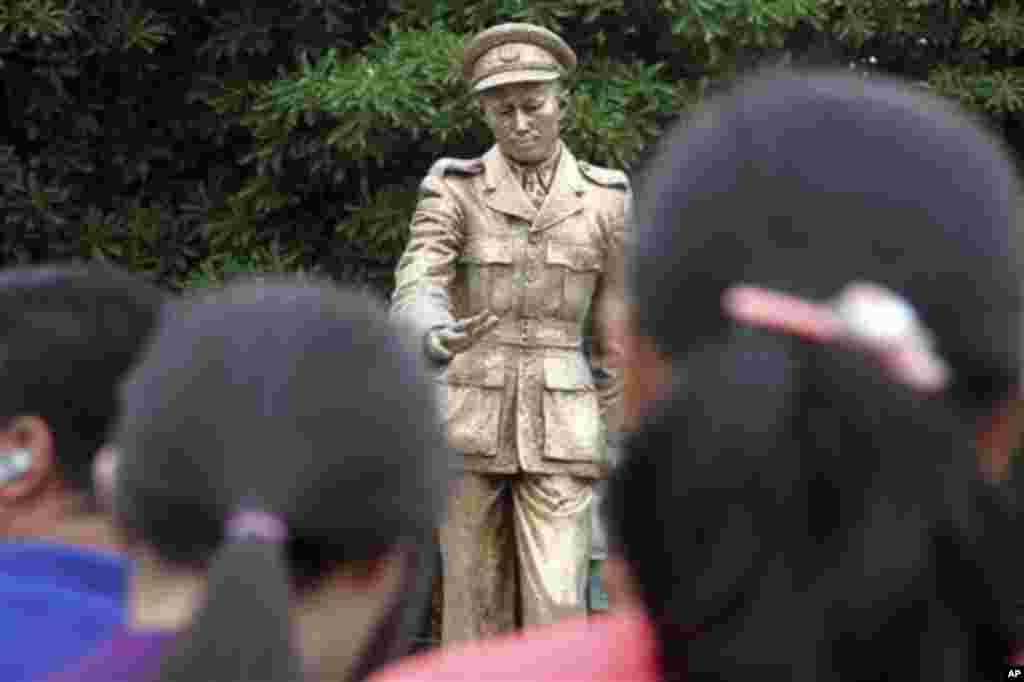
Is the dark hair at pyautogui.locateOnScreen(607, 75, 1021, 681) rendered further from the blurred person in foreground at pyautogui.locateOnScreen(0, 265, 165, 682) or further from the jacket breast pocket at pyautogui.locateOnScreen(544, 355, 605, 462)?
the jacket breast pocket at pyautogui.locateOnScreen(544, 355, 605, 462)

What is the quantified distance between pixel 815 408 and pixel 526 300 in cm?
766

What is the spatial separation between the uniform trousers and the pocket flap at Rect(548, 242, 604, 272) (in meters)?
0.70

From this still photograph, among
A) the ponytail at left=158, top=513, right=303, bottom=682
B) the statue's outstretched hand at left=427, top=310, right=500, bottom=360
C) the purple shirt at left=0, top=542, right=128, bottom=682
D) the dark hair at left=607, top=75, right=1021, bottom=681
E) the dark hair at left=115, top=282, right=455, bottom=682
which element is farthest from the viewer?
the statue's outstretched hand at left=427, top=310, right=500, bottom=360

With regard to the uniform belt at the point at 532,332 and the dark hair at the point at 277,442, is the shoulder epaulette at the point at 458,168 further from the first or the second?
the dark hair at the point at 277,442

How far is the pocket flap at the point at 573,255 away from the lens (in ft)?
30.3

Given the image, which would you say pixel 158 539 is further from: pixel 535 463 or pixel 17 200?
pixel 17 200

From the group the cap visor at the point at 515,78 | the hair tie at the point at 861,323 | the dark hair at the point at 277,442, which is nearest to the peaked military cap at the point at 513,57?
the cap visor at the point at 515,78

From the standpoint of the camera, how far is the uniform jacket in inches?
364

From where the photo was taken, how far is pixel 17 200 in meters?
13.8

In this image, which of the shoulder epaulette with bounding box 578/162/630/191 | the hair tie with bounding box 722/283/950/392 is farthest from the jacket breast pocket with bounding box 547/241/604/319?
the hair tie with bounding box 722/283/950/392

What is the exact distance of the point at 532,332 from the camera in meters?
9.34

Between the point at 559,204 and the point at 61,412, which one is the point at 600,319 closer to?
the point at 559,204

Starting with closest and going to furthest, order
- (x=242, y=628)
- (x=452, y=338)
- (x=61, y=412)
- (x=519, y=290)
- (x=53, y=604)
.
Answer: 1. (x=242, y=628)
2. (x=53, y=604)
3. (x=61, y=412)
4. (x=452, y=338)
5. (x=519, y=290)

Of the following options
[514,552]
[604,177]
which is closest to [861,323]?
[604,177]
